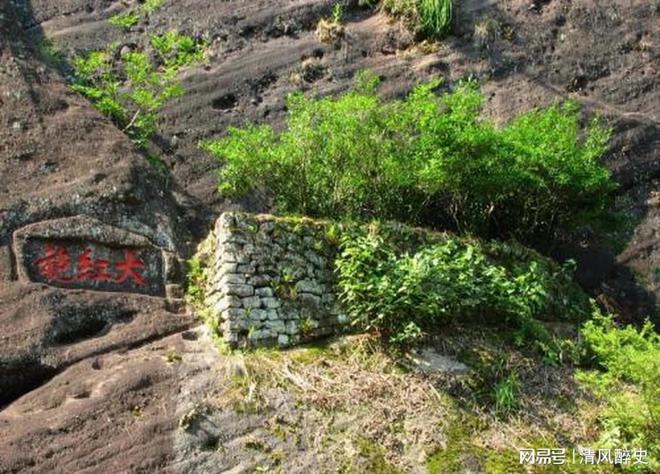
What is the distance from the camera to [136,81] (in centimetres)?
1250

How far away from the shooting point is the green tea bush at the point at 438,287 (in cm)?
852

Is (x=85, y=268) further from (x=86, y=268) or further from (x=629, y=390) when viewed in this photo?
(x=629, y=390)

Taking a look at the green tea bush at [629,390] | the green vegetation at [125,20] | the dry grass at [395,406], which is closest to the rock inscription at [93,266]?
the dry grass at [395,406]

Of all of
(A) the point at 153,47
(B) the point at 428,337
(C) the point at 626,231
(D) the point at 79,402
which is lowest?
(C) the point at 626,231

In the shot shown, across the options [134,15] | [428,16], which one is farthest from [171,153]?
[428,16]

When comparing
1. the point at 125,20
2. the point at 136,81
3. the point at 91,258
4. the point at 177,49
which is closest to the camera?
the point at 91,258

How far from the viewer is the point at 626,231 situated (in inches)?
472

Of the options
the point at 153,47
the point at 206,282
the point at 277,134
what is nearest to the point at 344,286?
the point at 206,282

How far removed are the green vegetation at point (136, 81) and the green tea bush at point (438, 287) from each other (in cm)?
391

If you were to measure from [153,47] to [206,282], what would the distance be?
5.82m

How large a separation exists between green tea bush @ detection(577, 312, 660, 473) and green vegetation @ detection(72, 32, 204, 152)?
6.30 metres

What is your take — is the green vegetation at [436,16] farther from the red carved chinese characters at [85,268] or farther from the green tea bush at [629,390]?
the red carved chinese characters at [85,268]

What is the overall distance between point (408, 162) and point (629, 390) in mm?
3525

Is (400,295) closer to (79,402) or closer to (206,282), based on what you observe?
(206,282)
